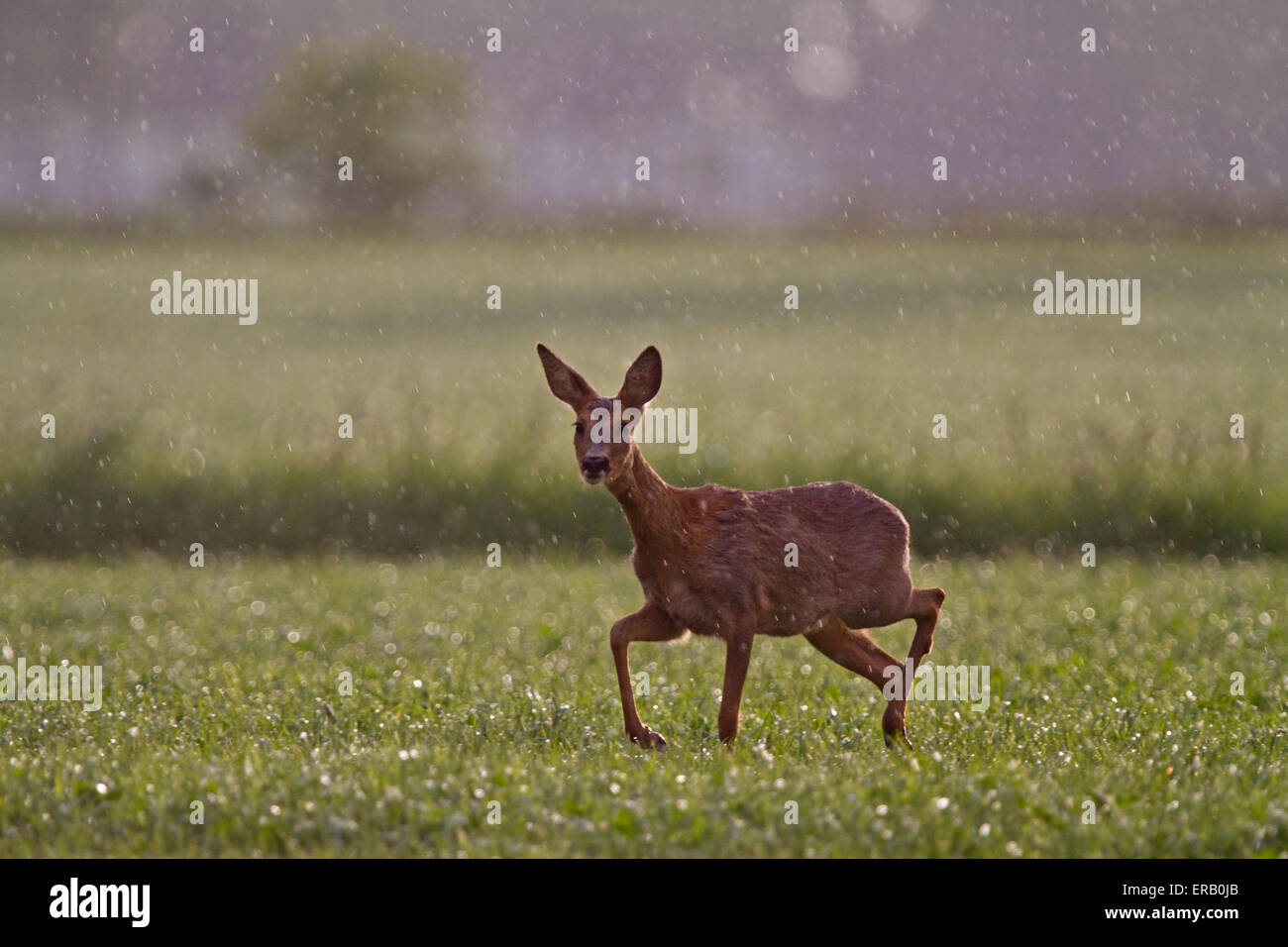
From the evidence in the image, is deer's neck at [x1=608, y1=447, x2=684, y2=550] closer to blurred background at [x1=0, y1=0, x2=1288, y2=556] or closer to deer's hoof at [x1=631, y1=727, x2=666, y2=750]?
deer's hoof at [x1=631, y1=727, x2=666, y2=750]

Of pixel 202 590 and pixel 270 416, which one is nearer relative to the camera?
pixel 202 590

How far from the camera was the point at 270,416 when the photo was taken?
26.3 metres

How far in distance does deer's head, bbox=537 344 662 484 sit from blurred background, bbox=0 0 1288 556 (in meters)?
12.5

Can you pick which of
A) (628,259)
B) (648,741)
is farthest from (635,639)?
(628,259)

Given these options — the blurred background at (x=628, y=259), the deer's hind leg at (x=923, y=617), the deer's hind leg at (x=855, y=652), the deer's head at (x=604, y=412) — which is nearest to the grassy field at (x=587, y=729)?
the deer's hind leg at (x=855, y=652)

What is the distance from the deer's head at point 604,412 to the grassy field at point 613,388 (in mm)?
12624

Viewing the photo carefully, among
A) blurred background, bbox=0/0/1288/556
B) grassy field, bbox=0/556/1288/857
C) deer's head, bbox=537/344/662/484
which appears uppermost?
blurred background, bbox=0/0/1288/556

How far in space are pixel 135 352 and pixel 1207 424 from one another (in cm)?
2166

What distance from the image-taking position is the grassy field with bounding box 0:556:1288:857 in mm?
7648

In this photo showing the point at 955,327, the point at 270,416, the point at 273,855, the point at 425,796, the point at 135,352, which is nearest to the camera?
the point at 273,855

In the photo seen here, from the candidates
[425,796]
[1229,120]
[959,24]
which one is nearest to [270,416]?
[425,796]

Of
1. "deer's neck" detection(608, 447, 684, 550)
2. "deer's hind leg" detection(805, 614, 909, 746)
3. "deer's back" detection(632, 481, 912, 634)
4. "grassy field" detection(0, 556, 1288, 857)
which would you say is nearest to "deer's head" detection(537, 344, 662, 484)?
"deer's neck" detection(608, 447, 684, 550)

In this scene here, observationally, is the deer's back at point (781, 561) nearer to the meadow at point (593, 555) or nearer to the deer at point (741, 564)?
the deer at point (741, 564)

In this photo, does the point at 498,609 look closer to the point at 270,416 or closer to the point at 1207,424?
the point at 270,416
